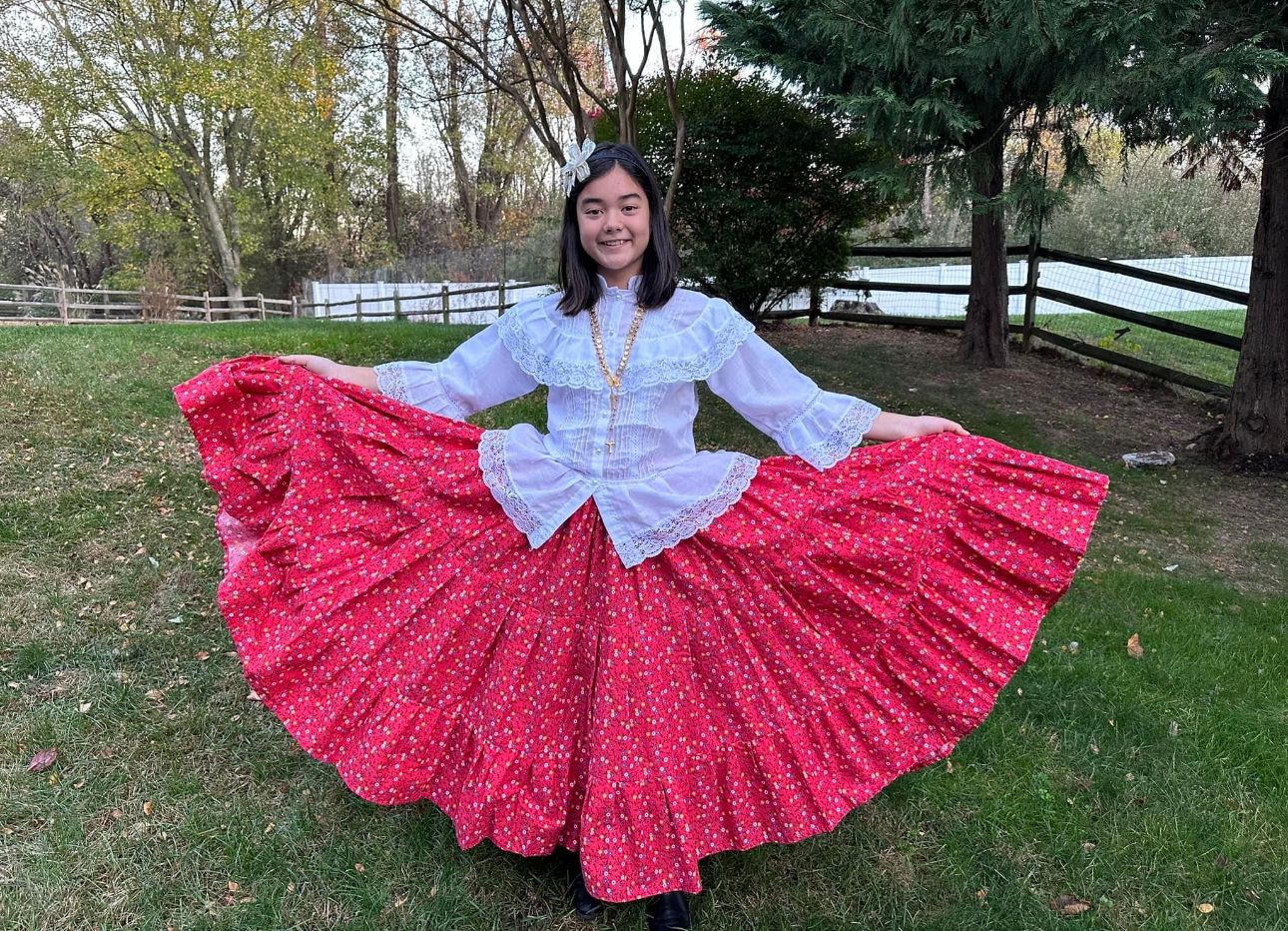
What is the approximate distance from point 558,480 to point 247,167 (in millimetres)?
26237

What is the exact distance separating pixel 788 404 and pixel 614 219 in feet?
2.42

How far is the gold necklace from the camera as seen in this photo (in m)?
2.38

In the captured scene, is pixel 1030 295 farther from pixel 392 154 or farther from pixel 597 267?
pixel 392 154

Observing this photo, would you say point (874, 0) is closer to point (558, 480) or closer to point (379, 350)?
point (558, 480)

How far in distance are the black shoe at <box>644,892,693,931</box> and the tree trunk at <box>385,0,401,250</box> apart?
18898 mm

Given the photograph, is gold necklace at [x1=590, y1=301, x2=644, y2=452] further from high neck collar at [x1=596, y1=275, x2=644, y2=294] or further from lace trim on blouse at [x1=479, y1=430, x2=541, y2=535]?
lace trim on blouse at [x1=479, y1=430, x2=541, y2=535]

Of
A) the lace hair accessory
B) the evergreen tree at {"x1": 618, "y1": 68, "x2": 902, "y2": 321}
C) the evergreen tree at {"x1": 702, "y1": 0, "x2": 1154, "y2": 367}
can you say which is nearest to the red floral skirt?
the lace hair accessory

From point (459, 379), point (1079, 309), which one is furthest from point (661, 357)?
point (1079, 309)

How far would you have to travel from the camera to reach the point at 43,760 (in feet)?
10.2

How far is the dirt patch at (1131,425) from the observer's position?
17.7ft

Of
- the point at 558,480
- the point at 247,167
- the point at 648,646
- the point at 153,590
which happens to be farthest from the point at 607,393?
the point at 247,167

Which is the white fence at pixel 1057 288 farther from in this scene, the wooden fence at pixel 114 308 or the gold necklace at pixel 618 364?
the gold necklace at pixel 618 364

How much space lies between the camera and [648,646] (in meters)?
2.23

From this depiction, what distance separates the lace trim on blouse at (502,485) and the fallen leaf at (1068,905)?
80.3 inches
